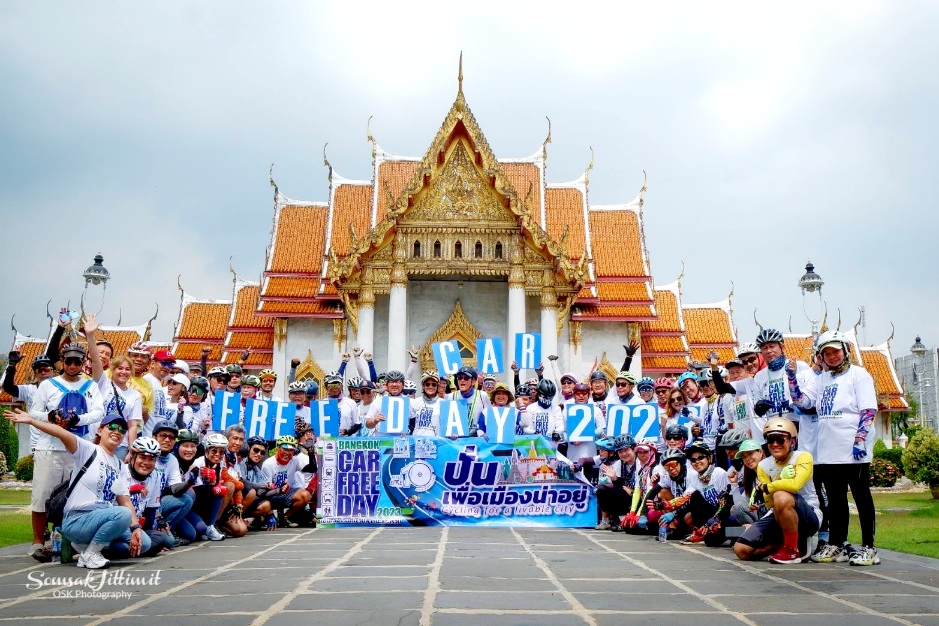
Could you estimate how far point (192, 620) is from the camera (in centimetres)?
446

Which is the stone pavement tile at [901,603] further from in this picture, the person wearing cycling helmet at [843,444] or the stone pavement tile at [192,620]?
the stone pavement tile at [192,620]

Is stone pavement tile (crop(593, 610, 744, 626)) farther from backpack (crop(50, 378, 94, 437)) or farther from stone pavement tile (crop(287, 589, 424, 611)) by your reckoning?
backpack (crop(50, 378, 94, 437))

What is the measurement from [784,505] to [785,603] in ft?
6.77

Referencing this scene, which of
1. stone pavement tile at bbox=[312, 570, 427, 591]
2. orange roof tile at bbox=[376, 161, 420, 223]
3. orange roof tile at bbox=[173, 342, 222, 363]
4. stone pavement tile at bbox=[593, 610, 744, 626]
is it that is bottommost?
stone pavement tile at bbox=[312, 570, 427, 591]

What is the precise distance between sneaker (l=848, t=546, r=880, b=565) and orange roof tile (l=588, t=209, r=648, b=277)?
19341 millimetres

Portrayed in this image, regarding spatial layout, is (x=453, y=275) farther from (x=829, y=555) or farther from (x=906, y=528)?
(x=829, y=555)

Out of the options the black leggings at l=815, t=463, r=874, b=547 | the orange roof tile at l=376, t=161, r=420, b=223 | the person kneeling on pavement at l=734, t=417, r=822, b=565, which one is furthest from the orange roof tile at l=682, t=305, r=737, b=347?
the person kneeling on pavement at l=734, t=417, r=822, b=565

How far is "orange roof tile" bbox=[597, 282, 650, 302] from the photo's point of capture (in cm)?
2544

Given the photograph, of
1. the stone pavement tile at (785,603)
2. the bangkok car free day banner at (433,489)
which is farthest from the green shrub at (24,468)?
the stone pavement tile at (785,603)

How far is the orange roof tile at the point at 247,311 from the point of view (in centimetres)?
2670

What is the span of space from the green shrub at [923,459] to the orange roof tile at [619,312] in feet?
27.5

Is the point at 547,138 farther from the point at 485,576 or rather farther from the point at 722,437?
the point at 485,576

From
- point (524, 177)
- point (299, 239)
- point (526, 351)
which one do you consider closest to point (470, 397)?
point (526, 351)

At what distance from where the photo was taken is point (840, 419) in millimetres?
7285
